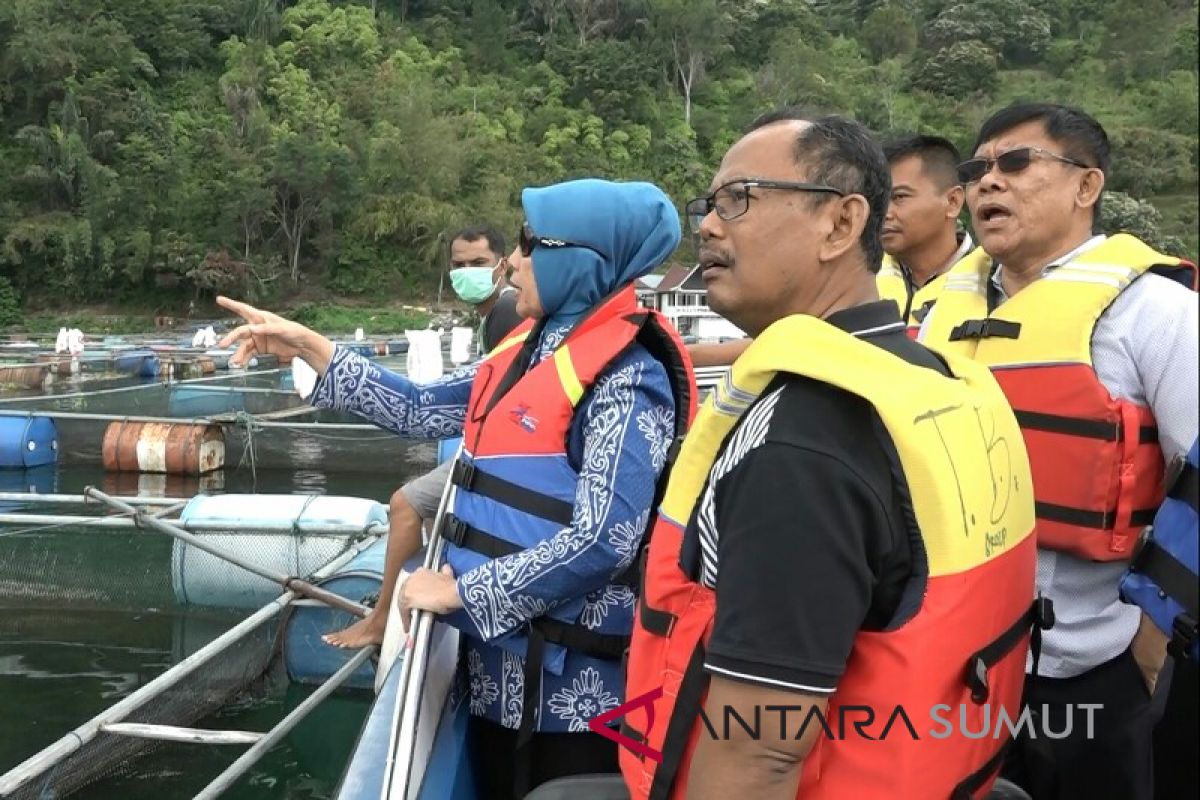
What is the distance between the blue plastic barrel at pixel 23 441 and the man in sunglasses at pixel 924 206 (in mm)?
10212

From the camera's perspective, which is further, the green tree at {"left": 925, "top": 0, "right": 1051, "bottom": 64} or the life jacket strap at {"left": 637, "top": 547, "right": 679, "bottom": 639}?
the green tree at {"left": 925, "top": 0, "right": 1051, "bottom": 64}

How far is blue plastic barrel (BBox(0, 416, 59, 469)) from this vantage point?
33.7 ft

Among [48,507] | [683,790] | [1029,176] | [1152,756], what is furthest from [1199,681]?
[48,507]

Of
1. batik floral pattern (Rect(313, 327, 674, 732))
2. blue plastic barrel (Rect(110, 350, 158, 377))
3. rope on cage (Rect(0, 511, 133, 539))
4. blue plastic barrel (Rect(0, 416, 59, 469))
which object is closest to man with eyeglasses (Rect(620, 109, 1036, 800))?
batik floral pattern (Rect(313, 327, 674, 732))

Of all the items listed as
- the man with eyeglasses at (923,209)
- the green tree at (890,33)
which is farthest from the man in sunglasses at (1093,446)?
the green tree at (890,33)

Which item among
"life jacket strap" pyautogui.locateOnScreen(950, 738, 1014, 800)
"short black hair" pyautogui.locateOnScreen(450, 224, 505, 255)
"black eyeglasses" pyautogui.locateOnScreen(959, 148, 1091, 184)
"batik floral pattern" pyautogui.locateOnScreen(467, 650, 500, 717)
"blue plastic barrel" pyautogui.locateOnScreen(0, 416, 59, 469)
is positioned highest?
"black eyeglasses" pyautogui.locateOnScreen(959, 148, 1091, 184)

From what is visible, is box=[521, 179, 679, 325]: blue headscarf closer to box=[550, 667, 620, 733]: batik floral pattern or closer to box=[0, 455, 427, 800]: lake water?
box=[550, 667, 620, 733]: batik floral pattern

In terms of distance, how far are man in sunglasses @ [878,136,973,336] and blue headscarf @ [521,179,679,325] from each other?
3.50ft

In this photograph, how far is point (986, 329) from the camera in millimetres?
1902

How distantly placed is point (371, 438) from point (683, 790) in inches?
361

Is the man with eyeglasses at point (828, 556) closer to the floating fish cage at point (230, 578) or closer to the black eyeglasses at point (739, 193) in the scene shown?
the black eyeglasses at point (739, 193)

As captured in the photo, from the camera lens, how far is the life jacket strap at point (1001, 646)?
108cm

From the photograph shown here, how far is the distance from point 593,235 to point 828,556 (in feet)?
3.58

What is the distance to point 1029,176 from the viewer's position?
6.12ft
